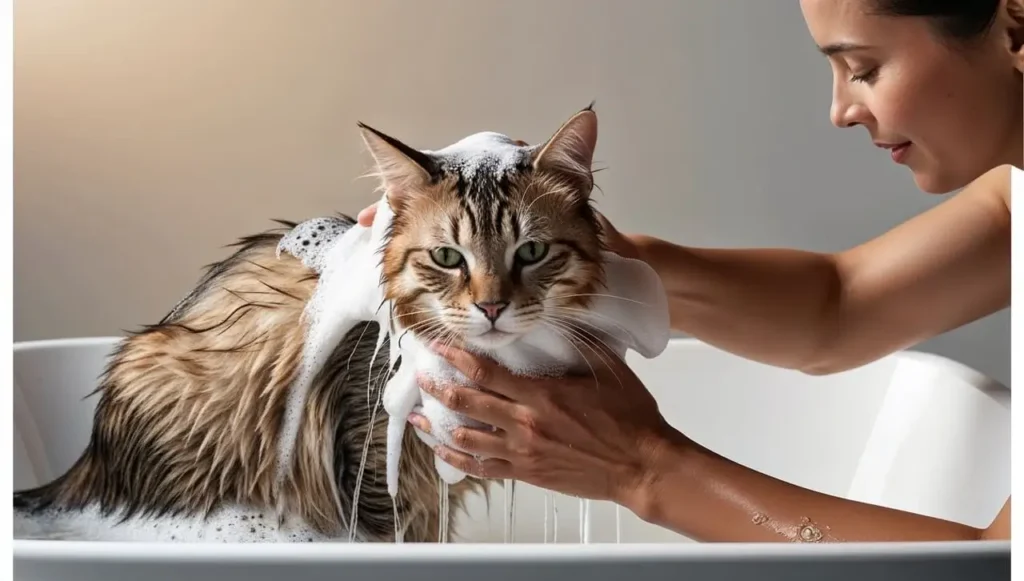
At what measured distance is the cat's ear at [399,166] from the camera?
81cm

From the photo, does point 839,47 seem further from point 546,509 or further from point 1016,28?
point 546,509

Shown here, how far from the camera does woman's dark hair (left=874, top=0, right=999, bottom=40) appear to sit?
0.82 metres

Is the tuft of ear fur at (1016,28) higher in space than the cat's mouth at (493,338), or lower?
higher

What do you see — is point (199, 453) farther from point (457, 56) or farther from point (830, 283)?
point (830, 283)

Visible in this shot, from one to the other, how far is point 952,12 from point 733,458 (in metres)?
0.58

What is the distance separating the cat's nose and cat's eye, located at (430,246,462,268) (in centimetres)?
4

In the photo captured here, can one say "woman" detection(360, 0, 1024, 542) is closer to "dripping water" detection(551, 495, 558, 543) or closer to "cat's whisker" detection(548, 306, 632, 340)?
"cat's whisker" detection(548, 306, 632, 340)

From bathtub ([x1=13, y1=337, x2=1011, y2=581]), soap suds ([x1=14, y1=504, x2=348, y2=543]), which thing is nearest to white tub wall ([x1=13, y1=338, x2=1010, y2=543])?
bathtub ([x1=13, y1=337, x2=1011, y2=581])

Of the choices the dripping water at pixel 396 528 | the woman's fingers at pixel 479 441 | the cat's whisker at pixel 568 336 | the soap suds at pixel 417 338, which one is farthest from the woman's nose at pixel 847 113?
the dripping water at pixel 396 528

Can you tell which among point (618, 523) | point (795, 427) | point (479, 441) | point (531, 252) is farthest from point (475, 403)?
point (795, 427)

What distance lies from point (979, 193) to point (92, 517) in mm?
1060

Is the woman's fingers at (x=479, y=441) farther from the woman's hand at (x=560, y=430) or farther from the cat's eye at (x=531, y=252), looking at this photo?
the cat's eye at (x=531, y=252)

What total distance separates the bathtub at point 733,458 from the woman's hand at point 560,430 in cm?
9

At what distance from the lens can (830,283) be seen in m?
1.12
